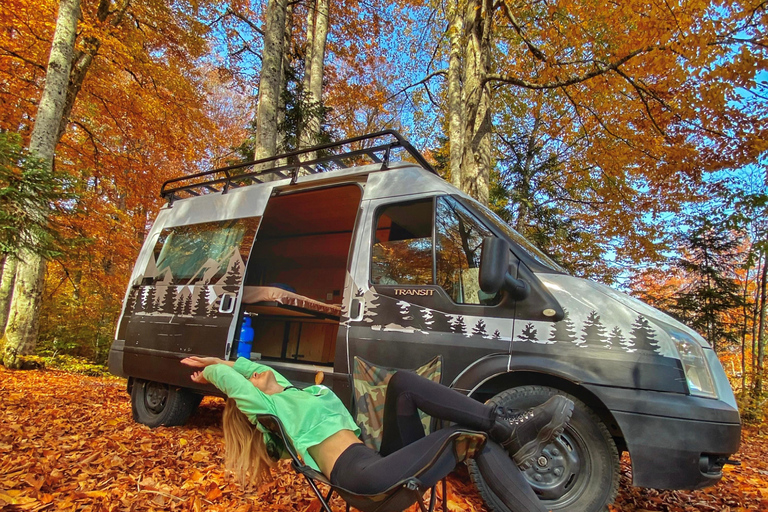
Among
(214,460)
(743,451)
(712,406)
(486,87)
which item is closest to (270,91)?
(486,87)

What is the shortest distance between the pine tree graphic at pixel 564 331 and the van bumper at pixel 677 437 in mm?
503

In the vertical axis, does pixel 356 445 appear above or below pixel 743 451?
above

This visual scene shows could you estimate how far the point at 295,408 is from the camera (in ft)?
8.46

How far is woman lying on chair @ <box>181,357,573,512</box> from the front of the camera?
2033mm

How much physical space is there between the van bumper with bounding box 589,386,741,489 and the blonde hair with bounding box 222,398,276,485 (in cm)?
228

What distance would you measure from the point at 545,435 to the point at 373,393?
1.27 m

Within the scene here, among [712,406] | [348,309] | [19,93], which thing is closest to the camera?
[712,406]

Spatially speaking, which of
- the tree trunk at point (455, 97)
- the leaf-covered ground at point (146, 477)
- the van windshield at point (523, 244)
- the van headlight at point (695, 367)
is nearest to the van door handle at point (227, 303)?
the leaf-covered ground at point (146, 477)

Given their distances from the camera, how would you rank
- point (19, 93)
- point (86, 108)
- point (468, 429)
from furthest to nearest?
point (86, 108)
point (19, 93)
point (468, 429)

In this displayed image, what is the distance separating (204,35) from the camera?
12.7 m

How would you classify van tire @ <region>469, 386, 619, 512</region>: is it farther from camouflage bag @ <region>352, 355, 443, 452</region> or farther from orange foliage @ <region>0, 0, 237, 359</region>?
orange foliage @ <region>0, 0, 237, 359</region>

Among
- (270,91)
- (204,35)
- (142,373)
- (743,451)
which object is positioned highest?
(204,35)

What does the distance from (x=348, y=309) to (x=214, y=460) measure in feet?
5.98

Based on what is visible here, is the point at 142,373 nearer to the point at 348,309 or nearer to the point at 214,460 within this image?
the point at 214,460
